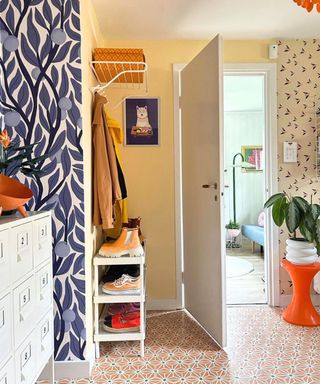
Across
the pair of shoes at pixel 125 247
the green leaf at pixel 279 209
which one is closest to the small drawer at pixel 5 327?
the pair of shoes at pixel 125 247

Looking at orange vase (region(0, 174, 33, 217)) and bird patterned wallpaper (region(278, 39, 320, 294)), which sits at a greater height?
bird patterned wallpaper (region(278, 39, 320, 294))

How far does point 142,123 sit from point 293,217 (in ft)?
4.76

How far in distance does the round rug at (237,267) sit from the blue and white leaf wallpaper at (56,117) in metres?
2.43

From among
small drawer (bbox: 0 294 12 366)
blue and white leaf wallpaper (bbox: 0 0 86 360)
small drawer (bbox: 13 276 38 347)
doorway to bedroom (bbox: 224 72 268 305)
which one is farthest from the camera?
doorway to bedroom (bbox: 224 72 268 305)

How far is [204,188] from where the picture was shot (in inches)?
92.3

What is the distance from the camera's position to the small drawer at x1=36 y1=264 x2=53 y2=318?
143 cm

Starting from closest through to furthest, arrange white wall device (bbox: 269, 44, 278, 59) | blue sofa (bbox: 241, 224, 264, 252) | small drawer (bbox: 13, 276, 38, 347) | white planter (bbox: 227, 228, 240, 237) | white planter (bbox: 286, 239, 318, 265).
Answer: small drawer (bbox: 13, 276, 38, 347) < white planter (bbox: 286, 239, 318, 265) < white wall device (bbox: 269, 44, 278, 59) < blue sofa (bbox: 241, 224, 264, 252) < white planter (bbox: 227, 228, 240, 237)

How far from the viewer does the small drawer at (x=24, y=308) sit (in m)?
1.21

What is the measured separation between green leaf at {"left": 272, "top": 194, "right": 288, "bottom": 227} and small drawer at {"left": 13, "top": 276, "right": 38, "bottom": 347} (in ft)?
6.18

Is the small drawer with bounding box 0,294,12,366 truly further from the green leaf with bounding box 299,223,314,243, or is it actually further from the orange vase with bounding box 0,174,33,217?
the green leaf with bounding box 299,223,314,243

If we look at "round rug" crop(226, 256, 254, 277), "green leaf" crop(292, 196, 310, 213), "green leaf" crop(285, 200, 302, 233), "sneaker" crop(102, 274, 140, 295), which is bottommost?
"round rug" crop(226, 256, 254, 277)

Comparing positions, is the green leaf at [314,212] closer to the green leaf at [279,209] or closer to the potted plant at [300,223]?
the potted plant at [300,223]

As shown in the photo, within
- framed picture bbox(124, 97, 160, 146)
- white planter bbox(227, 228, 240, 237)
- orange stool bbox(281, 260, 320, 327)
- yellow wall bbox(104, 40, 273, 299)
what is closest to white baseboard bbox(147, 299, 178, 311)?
yellow wall bbox(104, 40, 273, 299)

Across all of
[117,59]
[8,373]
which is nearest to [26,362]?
[8,373]
